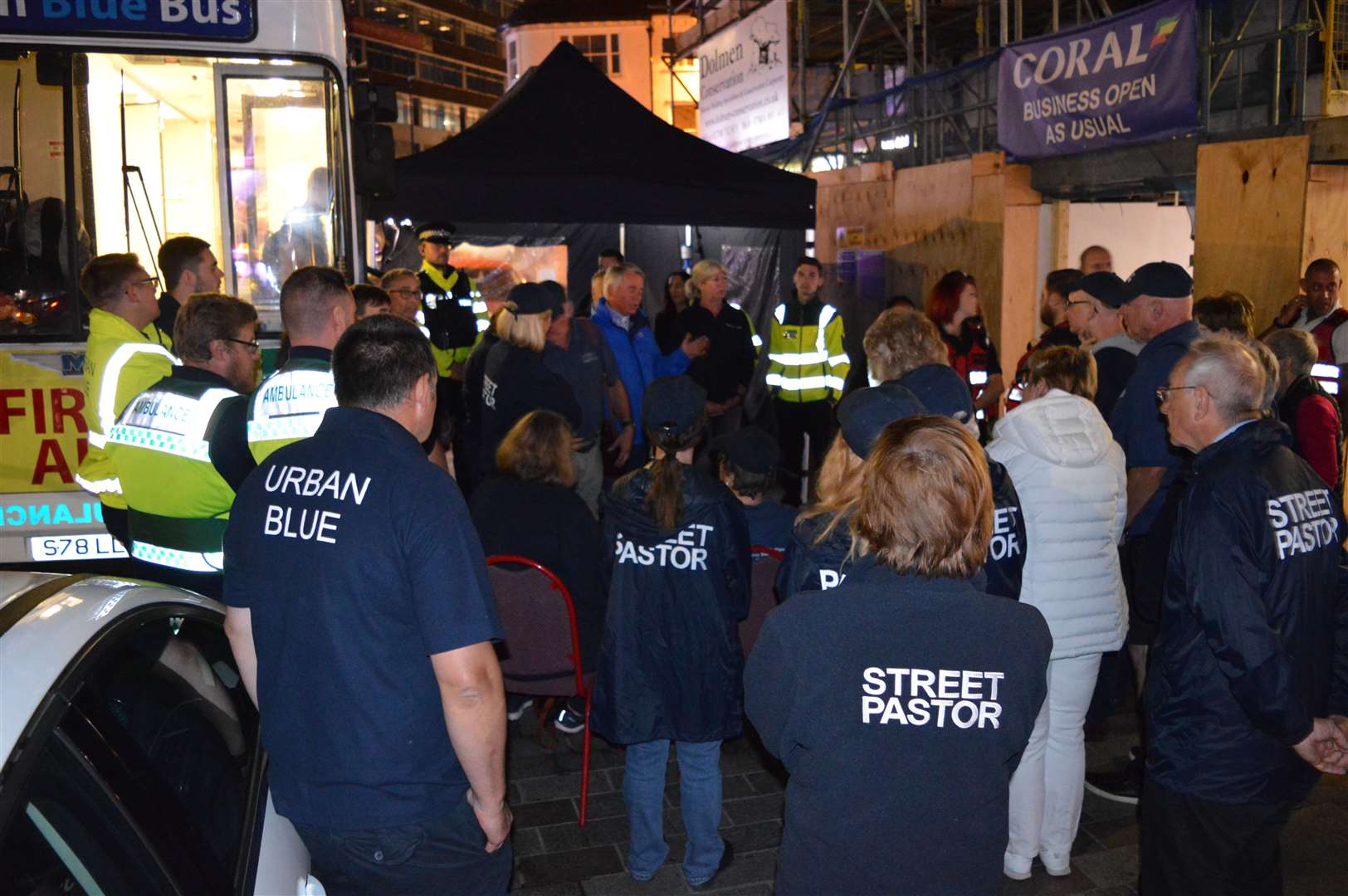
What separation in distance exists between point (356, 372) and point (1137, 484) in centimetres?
341

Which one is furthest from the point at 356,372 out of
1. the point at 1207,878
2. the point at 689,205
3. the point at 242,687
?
the point at 689,205

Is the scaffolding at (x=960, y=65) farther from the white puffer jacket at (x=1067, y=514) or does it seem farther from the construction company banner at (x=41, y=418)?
the construction company banner at (x=41, y=418)

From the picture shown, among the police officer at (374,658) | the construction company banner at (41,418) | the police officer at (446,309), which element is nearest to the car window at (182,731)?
the police officer at (374,658)

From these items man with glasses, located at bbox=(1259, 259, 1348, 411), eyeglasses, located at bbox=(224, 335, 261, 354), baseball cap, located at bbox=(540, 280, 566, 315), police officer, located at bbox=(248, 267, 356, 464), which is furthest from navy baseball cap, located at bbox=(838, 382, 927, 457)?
man with glasses, located at bbox=(1259, 259, 1348, 411)

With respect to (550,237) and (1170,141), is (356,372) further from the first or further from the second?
(550,237)

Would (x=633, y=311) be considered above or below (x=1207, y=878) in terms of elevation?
above

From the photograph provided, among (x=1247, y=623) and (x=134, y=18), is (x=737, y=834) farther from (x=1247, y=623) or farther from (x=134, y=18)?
(x=134, y=18)

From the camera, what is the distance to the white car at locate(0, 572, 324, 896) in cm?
175

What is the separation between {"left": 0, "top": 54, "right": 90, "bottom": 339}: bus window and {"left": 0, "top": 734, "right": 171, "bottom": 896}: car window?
414cm

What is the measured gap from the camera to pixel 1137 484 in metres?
4.75

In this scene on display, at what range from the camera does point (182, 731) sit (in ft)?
7.73

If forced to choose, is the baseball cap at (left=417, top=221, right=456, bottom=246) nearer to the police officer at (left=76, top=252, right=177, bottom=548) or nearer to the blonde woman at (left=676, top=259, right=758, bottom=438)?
the blonde woman at (left=676, top=259, right=758, bottom=438)

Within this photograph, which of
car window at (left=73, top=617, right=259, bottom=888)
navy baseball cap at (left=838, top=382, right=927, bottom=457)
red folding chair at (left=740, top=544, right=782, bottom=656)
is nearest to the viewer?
car window at (left=73, top=617, right=259, bottom=888)

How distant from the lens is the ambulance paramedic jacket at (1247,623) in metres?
2.90
